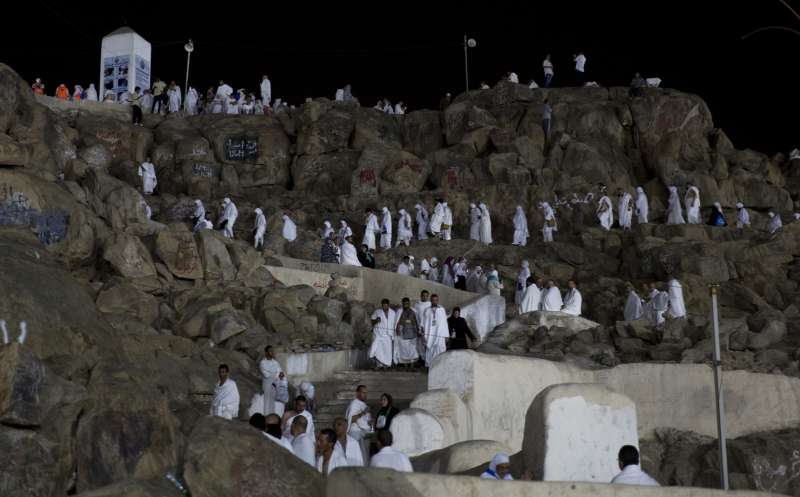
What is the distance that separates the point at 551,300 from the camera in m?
20.3

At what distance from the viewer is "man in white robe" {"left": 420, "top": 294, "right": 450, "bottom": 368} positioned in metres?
16.2

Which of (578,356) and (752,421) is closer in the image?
(752,421)

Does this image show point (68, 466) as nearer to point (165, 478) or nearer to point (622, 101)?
point (165, 478)

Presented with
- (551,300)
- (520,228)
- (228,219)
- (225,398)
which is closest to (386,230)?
(520,228)

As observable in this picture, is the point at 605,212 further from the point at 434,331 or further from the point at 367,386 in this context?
the point at 367,386

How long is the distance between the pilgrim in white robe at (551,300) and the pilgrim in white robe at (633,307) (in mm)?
1707

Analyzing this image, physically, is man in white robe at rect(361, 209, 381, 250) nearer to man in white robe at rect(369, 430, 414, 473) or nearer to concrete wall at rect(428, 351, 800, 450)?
concrete wall at rect(428, 351, 800, 450)

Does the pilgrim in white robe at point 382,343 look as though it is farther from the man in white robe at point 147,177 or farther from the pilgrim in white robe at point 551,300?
the man in white robe at point 147,177

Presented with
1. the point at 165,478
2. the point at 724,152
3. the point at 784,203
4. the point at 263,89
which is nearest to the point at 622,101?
the point at 724,152

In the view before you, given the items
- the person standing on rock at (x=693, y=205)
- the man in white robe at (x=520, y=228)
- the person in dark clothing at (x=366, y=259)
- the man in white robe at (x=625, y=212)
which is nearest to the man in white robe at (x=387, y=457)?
the person in dark clothing at (x=366, y=259)

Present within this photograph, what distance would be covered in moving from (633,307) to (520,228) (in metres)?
8.22

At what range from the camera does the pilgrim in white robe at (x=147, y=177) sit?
31469mm

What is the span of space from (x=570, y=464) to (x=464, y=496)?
2.33m

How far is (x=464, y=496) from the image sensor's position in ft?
20.6
